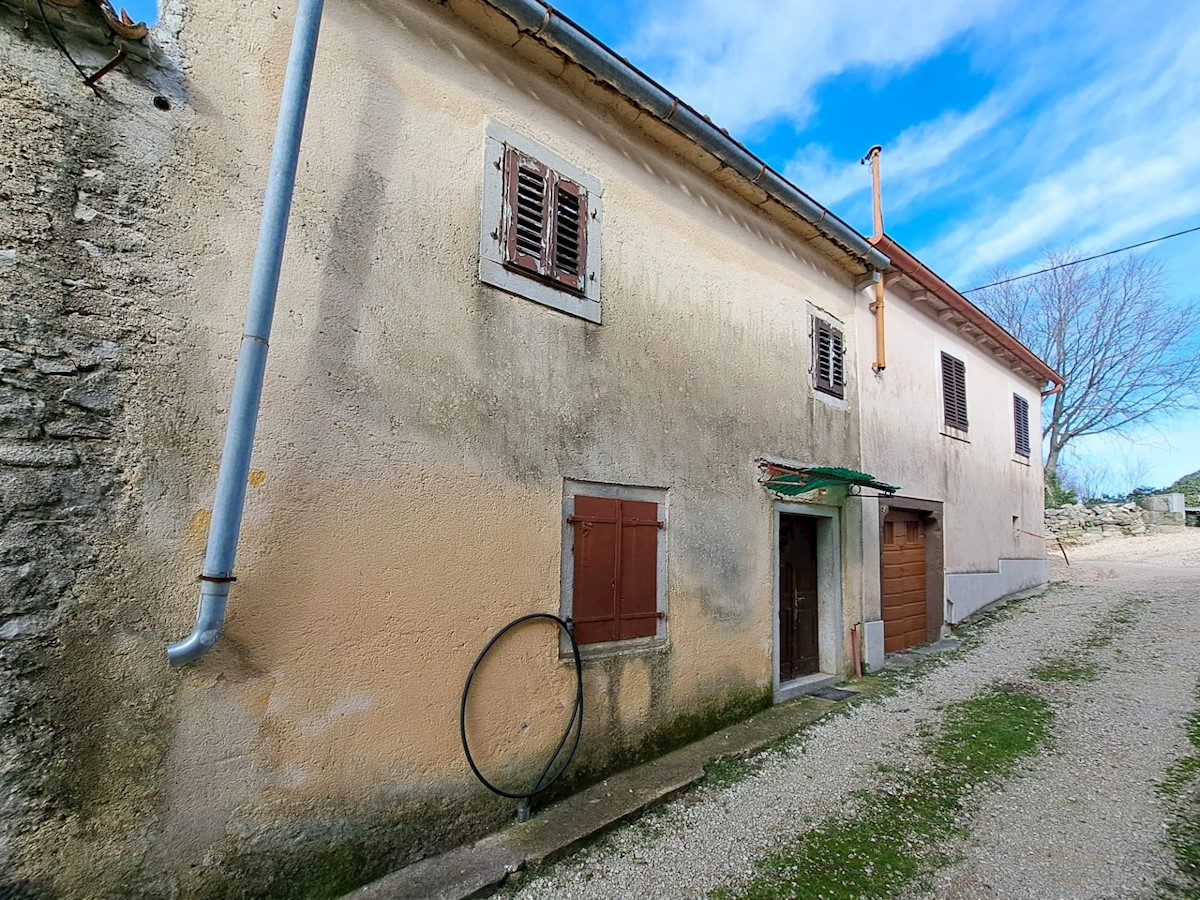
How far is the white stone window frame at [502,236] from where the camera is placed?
3.97 metres

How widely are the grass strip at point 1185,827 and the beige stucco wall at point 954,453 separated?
10.2 feet

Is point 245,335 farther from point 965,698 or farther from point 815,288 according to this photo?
point 965,698

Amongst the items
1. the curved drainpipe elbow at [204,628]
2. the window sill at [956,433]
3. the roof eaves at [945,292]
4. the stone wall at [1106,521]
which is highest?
the roof eaves at [945,292]

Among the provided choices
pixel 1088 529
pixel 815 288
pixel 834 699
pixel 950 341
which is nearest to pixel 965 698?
pixel 834 699

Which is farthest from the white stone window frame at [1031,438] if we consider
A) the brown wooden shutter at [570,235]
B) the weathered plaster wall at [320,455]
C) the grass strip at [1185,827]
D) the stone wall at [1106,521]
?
the brown wooden shutter at [570,235]

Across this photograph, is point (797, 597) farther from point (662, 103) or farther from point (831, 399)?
point (662, 103)

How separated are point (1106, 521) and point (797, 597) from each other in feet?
63.3

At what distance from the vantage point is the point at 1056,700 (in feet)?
19.4

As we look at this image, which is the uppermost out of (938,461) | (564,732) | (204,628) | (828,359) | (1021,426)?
(1021,426)

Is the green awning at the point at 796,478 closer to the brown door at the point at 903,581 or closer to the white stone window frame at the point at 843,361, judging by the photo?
the white stone window frame at the point at 843,361

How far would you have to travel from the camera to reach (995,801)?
158 inches

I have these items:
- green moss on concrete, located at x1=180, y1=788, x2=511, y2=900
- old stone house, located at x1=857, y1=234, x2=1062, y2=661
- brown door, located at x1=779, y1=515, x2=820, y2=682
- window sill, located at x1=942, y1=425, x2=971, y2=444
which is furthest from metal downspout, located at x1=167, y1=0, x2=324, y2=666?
window sill, located at x1=942, y1=425, x2=971, y2=444

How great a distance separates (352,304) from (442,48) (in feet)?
6.28

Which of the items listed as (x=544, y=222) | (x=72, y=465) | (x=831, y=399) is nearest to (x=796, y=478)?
(x=831, y=399)
